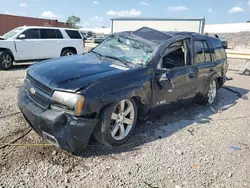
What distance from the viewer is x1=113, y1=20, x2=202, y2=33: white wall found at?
36638 millimetres

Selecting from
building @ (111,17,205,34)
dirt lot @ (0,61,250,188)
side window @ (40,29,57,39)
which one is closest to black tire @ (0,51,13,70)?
side window @ (40,29,57,39)

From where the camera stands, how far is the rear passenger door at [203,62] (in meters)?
5.13

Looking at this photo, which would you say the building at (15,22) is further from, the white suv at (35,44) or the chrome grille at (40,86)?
the chrome grille at (40,86)

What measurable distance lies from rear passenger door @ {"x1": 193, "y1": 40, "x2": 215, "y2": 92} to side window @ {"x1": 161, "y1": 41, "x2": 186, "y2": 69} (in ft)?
1.33

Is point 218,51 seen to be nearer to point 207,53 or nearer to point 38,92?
point 207,53

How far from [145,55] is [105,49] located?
101 centimetres

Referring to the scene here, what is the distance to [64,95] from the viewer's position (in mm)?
2977

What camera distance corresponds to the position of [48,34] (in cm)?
1083

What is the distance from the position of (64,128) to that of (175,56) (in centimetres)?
263

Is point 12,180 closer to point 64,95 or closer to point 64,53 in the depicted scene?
point 64,95

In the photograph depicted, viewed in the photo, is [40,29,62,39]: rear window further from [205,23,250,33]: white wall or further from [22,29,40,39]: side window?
[205,23,250,33]: white wall

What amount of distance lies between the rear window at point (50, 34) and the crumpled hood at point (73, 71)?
7204 millimetres

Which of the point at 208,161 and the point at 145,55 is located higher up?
the point at 145,55

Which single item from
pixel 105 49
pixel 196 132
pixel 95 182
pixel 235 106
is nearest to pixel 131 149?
pixel 95 182
